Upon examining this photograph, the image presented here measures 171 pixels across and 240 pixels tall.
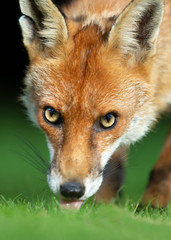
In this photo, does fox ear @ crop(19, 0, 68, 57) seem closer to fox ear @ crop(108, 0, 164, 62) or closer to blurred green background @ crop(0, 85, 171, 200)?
fox ear @ crop(108, 0, 164, 62)

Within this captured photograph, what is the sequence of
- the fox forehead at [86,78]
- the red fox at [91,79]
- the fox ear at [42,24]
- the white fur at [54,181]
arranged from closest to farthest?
1. the white fur at [54,181]
2. the red fox at [91,79]
3. the fox forehead at [86,78]
4. the fox ear at [42,24]

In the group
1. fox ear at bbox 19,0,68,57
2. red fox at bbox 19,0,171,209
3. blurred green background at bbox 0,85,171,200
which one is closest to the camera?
red fox at bbox 19,0,171,209

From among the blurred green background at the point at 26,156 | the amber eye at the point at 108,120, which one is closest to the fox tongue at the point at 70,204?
the amber eye at the point at 108,120

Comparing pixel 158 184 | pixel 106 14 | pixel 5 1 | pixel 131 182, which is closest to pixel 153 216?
pixel 158 184

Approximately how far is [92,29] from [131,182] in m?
4.67

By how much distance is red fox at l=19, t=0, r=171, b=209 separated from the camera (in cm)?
414

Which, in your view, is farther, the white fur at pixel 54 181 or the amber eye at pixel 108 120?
the amber eye at pixel 108 120

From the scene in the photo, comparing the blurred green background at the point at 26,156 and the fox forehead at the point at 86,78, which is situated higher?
the fox forehead at the point at 86,78

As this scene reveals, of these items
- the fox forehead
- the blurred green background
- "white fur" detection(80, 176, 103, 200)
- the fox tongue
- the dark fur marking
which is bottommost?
the blurred green background

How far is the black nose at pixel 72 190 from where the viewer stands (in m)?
3.86

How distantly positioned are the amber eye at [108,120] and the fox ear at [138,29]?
0.66 metres

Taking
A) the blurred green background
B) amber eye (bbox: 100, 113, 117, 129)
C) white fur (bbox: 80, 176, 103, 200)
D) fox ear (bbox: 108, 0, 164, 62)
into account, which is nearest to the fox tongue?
white fur (bbox: 80, 176, 103, 200)

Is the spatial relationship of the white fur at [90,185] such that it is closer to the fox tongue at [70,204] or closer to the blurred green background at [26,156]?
the fox tongue at [70,204]

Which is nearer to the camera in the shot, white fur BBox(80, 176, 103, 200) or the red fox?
white fur BBox(80, 176, 103, 200)
